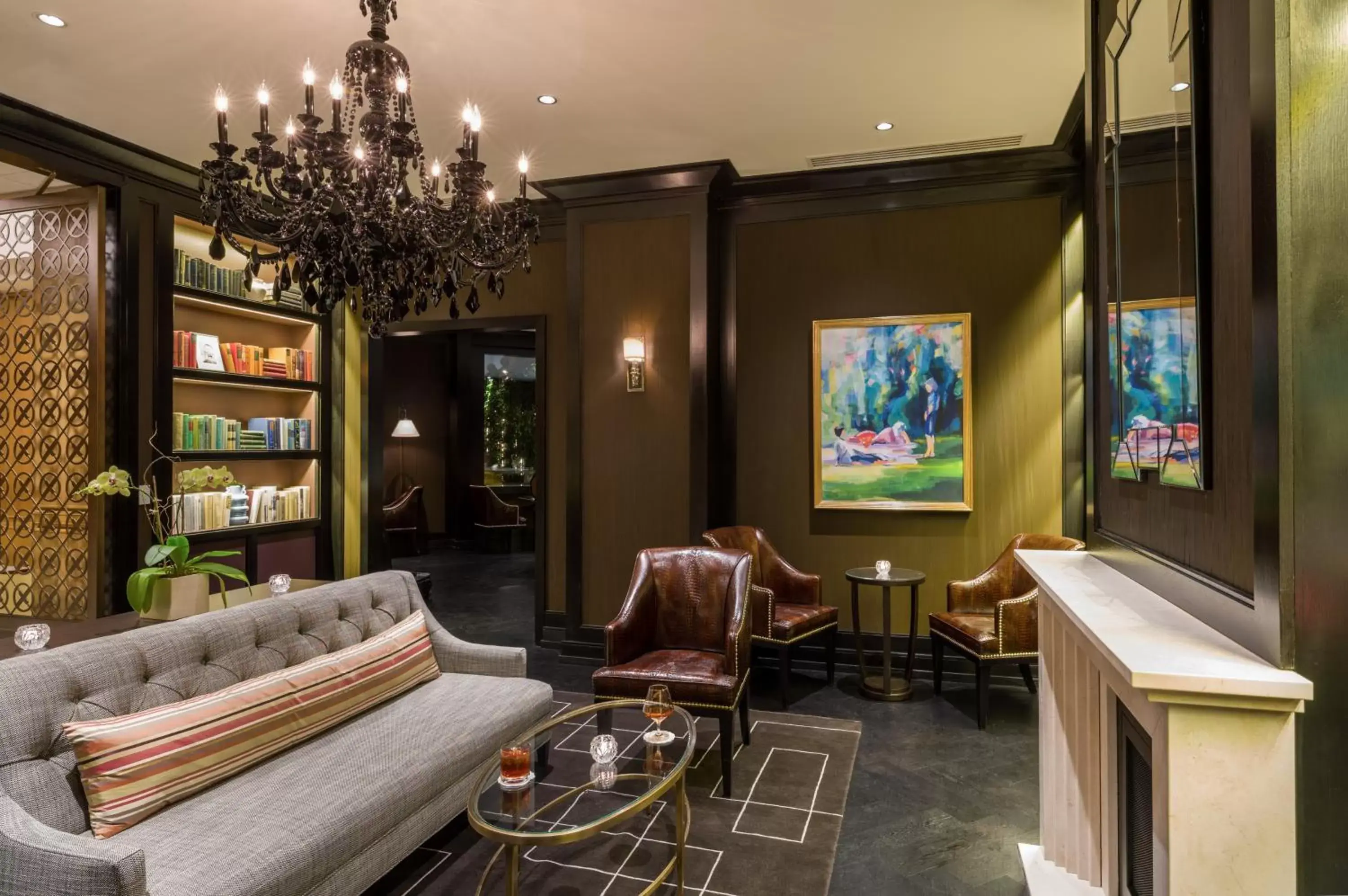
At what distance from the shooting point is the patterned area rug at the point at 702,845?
2.35 m

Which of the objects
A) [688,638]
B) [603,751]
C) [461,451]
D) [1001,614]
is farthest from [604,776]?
[461,451]

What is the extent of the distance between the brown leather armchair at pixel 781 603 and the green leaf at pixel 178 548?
8.46 ft

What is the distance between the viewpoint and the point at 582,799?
7.07 ft

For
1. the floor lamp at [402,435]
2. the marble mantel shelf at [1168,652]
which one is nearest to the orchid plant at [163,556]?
the marble mantel shelf at [1168,652]

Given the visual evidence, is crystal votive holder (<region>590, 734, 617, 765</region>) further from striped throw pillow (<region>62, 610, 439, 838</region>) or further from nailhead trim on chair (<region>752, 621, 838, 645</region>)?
nailhead trim on chair (<region>752, 621, 838, 645</region>)

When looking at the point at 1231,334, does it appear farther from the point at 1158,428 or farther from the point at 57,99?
the point at 57,99

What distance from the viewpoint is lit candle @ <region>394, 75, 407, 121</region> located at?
8.58ft

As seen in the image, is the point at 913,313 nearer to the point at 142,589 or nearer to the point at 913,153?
the point at 913,153

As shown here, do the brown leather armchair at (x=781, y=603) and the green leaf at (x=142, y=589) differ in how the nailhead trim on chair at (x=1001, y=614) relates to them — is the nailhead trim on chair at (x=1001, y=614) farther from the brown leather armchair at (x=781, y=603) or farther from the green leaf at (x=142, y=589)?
the green leaf at (x=142, y=589)

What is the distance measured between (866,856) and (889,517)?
257cm

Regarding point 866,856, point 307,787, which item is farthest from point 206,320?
point 866,856

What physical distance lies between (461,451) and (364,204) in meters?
7.99

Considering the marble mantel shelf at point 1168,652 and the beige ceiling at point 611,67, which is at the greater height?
the beige ceiling at point 611,67

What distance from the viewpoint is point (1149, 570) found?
194cm
